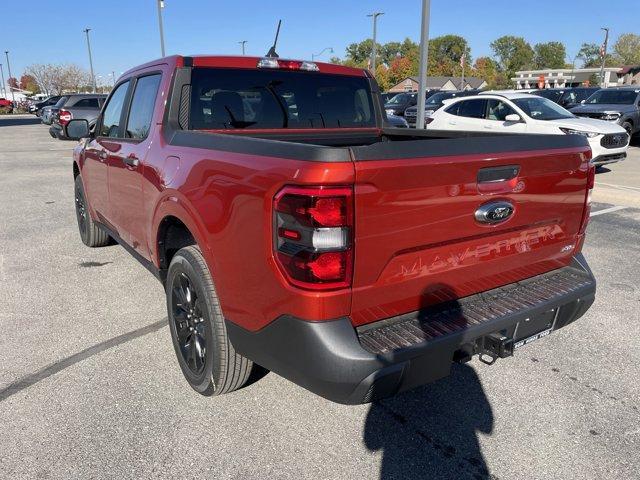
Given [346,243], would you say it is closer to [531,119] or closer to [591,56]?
[531,119]

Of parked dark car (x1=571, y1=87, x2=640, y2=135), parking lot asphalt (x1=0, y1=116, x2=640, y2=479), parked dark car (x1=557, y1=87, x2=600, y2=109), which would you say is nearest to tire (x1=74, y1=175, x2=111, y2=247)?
parking lot asphalt (x1=0, y1=116, x2=640, y2=479)

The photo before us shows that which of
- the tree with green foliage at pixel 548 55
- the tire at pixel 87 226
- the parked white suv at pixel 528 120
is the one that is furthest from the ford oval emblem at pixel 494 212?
the tree with green foliage at pixel 548 55

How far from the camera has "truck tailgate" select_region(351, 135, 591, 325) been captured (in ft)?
6.86

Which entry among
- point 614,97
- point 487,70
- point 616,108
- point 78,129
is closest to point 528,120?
point 616,108

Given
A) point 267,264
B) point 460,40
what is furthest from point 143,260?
point 460,40

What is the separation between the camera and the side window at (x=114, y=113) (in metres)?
4.29

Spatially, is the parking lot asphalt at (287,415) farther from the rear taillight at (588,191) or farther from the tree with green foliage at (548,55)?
the tree with green foliage at (548,55)

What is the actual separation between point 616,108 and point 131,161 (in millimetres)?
16554

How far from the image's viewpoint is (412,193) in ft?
7.07

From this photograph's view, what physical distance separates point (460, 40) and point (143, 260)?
153714 millimetres

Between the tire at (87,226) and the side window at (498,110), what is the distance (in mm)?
9262

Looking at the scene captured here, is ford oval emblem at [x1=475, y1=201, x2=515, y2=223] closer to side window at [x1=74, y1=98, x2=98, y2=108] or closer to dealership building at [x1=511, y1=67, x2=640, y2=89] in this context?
side window at [x1=74, y1=98, x2=98, y2=108]

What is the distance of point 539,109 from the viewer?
1165 centimetres

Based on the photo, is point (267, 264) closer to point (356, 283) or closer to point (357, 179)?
point (356, 283)
